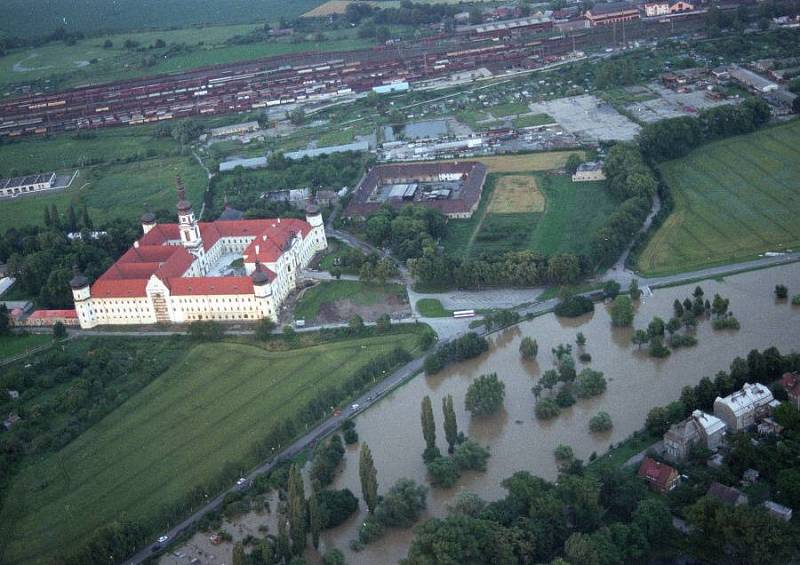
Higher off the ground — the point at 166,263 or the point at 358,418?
the point at 166,263

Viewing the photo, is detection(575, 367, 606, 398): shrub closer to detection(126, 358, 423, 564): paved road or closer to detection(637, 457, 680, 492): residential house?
detection(637, 457, 680, 492): residential house

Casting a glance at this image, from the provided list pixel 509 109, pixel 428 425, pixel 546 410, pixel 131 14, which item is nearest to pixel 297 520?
pixel 428 425

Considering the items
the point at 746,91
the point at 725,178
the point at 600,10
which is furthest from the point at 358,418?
the point at 600,10

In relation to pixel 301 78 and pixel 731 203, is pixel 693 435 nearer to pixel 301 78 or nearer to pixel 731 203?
pixel 731 203

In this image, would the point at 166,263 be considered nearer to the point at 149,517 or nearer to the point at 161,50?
the point at 149,517

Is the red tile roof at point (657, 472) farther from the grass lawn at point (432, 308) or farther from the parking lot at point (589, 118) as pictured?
the parking lot at point (589, 118)

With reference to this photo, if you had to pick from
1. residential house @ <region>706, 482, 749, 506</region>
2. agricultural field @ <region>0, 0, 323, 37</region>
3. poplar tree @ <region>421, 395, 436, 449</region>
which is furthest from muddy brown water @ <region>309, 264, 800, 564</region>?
agricultural field @ <region>0, 0, 323, 37</region>

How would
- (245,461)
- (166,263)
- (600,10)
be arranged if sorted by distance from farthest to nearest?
1. (600,10)
2. (166,263)
3. (245,461)
